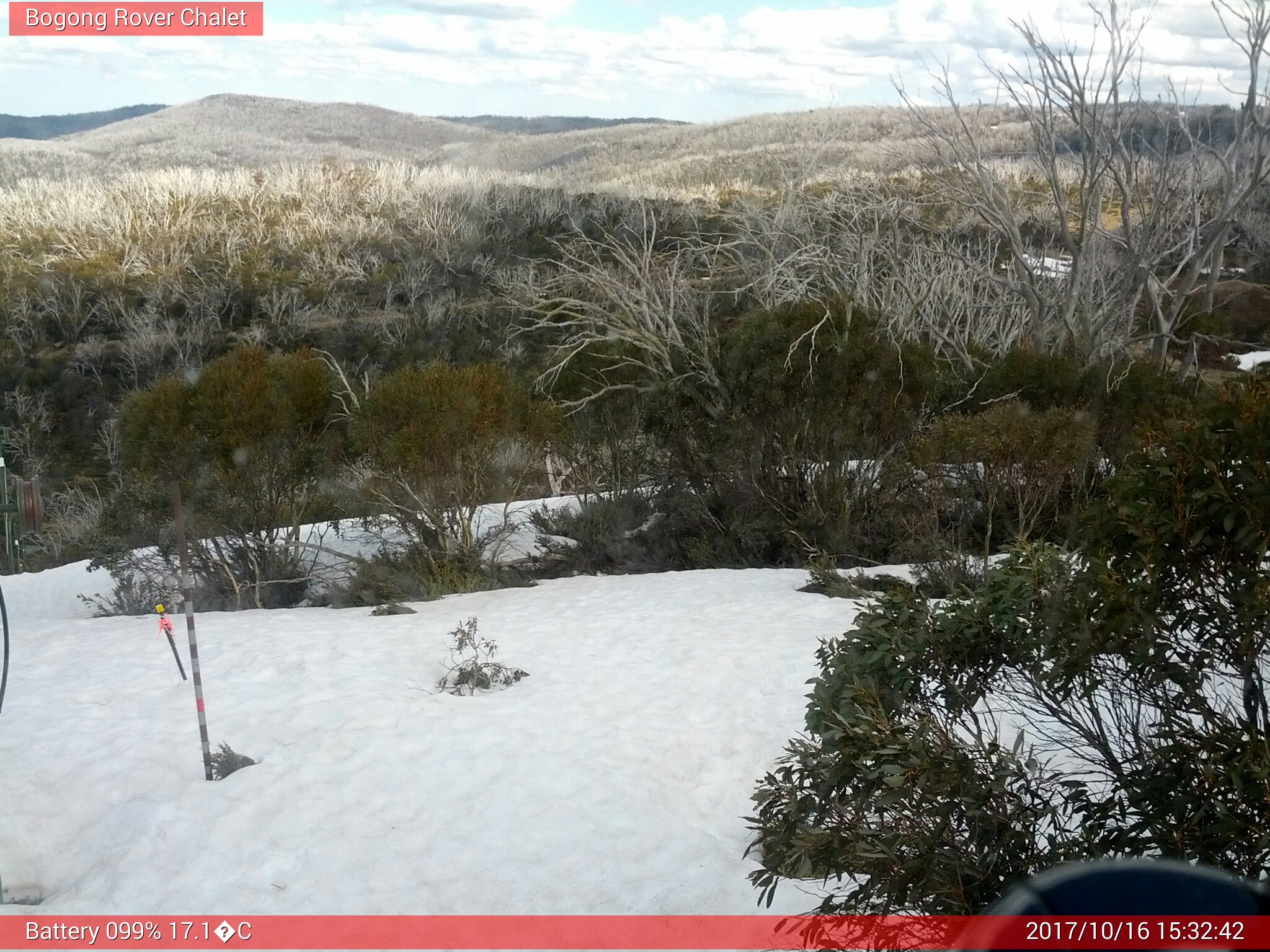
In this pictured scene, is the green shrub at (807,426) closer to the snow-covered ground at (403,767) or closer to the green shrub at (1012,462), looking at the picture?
the green shrub at (1012,462)

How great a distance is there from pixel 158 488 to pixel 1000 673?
380 inches

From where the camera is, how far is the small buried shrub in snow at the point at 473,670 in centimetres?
654

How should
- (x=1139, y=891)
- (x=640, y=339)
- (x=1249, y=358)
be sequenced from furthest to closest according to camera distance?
(x=1249, y=358), (x=640, y=339), (x=1139, y=891)

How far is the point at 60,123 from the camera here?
252ft

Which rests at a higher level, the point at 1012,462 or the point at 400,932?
the point at 1012,462

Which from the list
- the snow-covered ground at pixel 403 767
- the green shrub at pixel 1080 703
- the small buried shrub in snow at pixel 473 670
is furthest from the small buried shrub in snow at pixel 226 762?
the green shrub at pixel 1080 703

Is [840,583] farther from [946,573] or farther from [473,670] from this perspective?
[473,670]

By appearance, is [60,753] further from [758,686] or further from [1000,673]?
[1000,673]

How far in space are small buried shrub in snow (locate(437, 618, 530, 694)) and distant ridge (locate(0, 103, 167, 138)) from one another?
71.4m

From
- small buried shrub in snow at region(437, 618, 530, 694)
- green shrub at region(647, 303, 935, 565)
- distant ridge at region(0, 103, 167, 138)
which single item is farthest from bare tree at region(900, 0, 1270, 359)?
distant ridge at region(0, 103, 167, 138)

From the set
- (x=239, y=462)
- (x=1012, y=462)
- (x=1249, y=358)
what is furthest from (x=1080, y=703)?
(x=1249, y=358)

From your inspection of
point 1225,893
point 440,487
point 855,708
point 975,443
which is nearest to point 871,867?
point 855,708

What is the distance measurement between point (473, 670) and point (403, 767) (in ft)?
4.60

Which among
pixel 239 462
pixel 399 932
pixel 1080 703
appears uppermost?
pixel 1080 703
